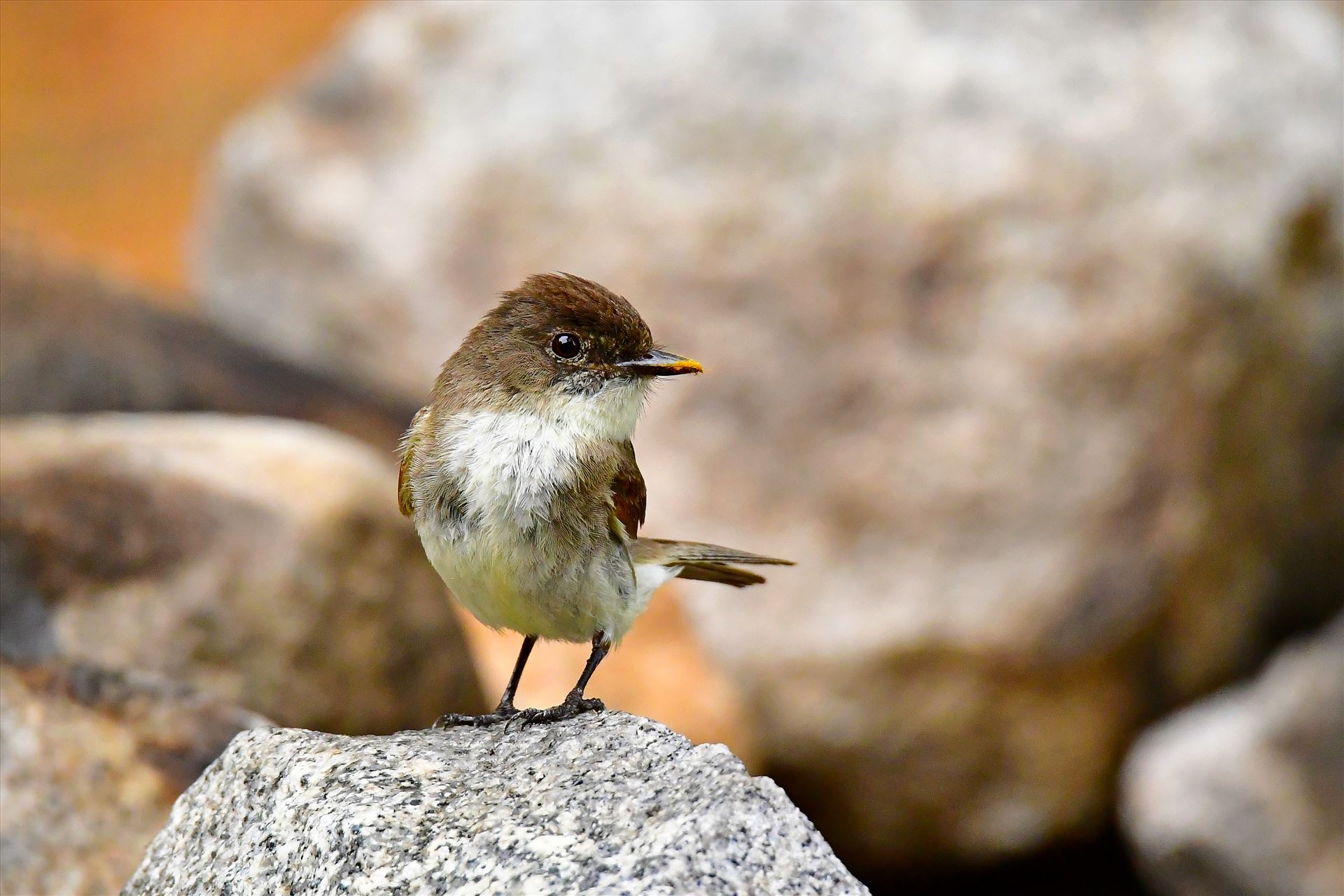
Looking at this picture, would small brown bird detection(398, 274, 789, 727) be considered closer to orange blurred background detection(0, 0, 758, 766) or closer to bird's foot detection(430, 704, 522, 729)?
bird's foot detection(430, 704, 522, 729)

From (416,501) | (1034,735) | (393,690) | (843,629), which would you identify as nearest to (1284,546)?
(1034,735)

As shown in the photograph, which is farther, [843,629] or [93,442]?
[843,629]

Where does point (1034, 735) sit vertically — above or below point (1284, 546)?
below

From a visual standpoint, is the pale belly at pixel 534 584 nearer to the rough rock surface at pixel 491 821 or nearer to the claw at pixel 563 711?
the claw at pixel 563 711

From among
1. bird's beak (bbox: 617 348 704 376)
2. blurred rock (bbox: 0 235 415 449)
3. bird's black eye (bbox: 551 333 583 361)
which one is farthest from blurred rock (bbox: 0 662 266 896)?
blurred rock (bbox: 0 235 415 449)

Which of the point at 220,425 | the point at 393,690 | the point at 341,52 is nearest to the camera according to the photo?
the point at 393,690

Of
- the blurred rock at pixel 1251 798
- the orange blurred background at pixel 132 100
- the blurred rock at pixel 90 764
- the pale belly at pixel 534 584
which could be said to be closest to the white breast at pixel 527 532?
the pale belly at pixel 534 584

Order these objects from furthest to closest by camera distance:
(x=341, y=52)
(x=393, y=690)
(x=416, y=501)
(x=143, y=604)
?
(x=341, y=52) → (x=393, y=690) → (x=143, y=604) → (x=416, y=501)

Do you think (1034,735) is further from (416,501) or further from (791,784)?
(416,501)
